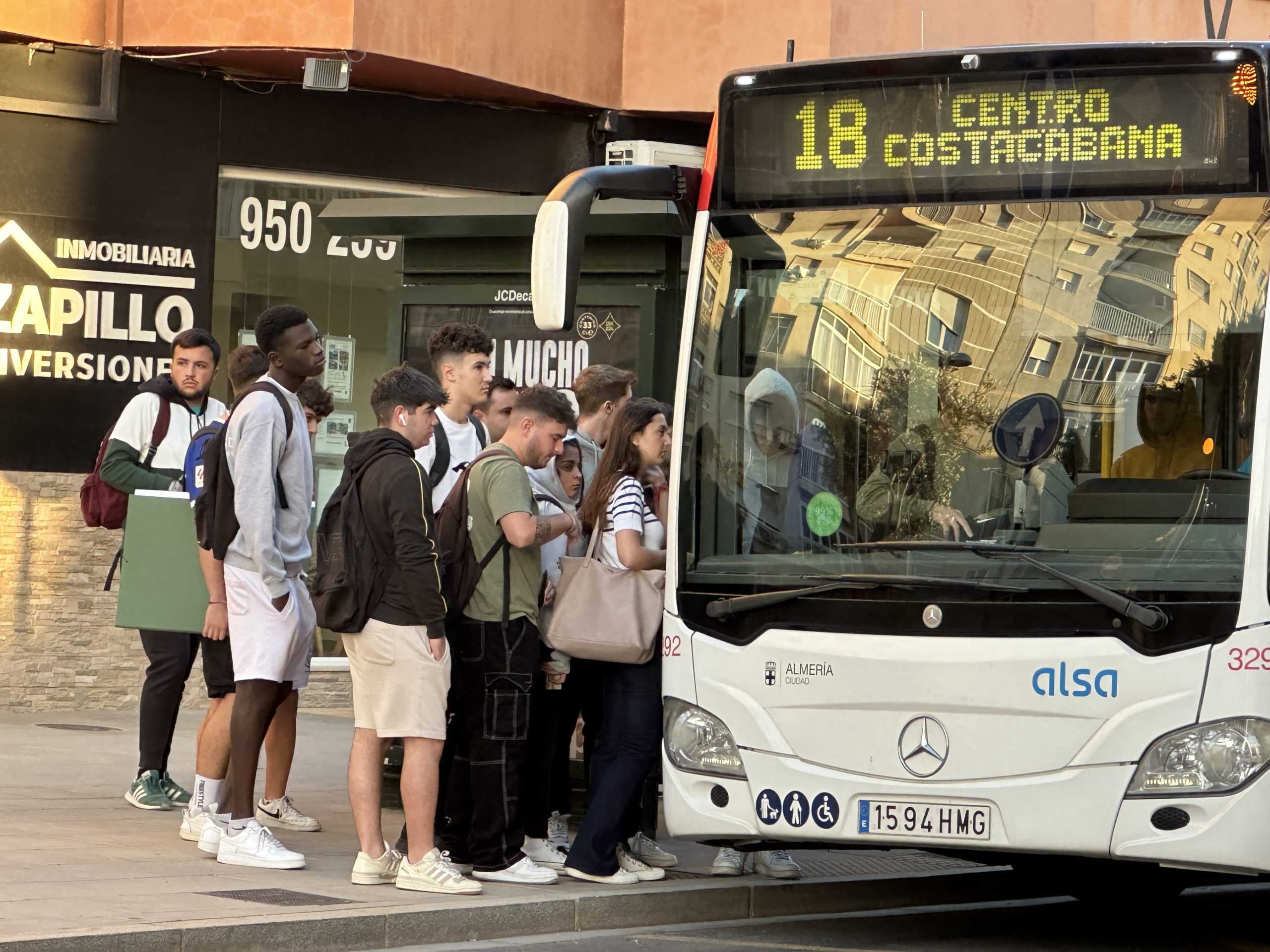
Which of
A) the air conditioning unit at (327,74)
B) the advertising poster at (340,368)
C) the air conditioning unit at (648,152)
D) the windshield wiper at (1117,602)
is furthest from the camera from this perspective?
the air conditioning unit at (648,152)

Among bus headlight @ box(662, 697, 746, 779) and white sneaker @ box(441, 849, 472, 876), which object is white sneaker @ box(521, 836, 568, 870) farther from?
bus headlight @ box(662, 697, 746, 779)

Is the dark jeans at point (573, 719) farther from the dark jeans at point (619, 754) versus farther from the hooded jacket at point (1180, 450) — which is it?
the hooded jacket at point (1180, 450)

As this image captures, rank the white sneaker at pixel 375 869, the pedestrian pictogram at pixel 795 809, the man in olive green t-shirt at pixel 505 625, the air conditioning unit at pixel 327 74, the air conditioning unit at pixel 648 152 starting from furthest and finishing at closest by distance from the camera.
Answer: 1. the air conditioning unit at pixel 648 152
2. the air conditioning unit at pixel 327 74
3. the man in olive green t-shirt at pixel 505 625
4. the white sneaker at pixel 375 869
5. the pedestrian pictogram at pixel 795 809

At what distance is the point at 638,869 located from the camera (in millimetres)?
8148

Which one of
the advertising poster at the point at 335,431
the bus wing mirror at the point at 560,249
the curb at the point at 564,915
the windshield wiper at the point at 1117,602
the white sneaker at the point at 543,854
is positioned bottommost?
the curb at the point at 564,915

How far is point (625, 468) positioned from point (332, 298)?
7.22 m

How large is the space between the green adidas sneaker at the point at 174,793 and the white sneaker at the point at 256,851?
5.05 feet

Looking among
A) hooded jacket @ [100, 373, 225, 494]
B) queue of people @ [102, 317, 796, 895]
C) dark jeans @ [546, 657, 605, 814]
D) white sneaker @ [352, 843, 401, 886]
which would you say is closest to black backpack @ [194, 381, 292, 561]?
queue of people @ [102, 317, 796, 895]

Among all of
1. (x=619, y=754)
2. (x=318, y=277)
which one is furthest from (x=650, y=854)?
(x=318, y=277)

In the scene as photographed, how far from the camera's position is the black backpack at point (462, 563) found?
25.2 feet

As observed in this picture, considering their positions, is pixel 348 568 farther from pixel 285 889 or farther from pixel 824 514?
pixel 824 514

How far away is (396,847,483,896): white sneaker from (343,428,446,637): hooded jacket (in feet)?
2.88

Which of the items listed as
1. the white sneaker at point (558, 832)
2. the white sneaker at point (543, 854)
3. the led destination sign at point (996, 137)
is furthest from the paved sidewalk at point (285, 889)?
the led destination sign at point (996, 137)

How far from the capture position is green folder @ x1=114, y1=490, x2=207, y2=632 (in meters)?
8.73
